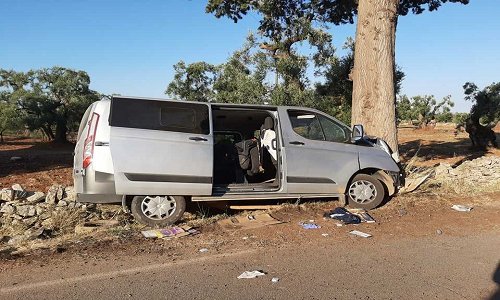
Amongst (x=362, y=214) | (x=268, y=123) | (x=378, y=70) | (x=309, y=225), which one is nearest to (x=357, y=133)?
(x=362, y=214)

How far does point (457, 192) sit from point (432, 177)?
85cm

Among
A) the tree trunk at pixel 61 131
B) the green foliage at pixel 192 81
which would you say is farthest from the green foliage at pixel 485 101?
the tree trunk at pixel 61 131

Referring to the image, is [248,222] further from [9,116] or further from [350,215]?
[9,116]

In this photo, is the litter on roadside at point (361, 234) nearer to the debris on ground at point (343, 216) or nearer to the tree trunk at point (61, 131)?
the debris on ground at point (343, 216)

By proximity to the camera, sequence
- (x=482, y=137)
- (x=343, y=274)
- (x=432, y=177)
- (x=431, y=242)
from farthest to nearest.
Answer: (x=482, y=137), (x=432, y=177), (x=431, y=242), (x=343, y=274)

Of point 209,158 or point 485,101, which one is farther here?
point 485,101

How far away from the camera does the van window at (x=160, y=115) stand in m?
5.81

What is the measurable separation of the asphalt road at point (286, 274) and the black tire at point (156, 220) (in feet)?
3.90

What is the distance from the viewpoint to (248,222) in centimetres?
639

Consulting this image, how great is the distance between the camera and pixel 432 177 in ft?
30.5

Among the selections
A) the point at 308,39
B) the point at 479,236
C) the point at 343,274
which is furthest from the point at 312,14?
the point at 343,274

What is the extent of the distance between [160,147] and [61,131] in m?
21.4

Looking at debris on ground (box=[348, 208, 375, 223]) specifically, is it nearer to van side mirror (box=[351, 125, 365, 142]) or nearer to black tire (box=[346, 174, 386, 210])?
black tire (box=[346, 174, 386, 210])

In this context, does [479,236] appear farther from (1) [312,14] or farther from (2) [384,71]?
(1) [312,14]
